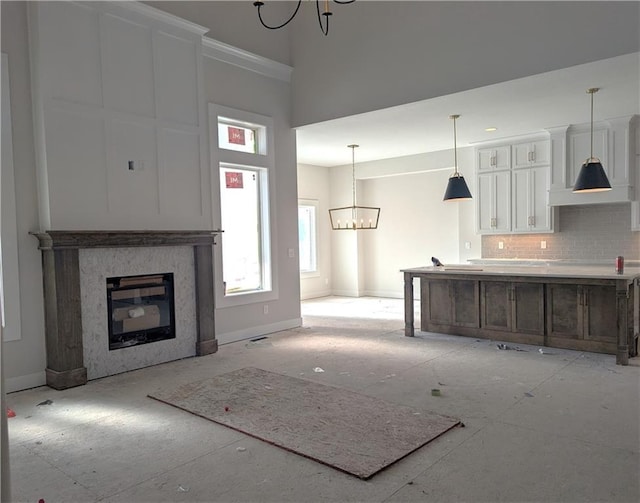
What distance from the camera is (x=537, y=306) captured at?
18.4 feet

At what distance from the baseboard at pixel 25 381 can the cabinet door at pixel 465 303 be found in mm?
4622

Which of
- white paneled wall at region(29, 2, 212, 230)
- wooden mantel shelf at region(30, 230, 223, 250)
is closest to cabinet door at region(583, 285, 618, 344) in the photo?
wooden mantel shelf at region(30, 230, 223, 250)

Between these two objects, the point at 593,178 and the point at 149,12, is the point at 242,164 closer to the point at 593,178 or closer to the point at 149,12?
the point at 149,12

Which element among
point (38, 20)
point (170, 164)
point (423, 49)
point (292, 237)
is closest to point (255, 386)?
point (170, 164)

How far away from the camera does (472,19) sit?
538cm

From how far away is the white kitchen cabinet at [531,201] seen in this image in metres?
7.91

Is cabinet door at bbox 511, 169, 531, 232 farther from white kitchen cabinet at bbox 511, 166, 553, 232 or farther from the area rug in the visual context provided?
the area rug

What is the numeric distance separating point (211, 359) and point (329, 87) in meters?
3.87

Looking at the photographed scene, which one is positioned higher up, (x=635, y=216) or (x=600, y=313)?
(x=635, y=216)

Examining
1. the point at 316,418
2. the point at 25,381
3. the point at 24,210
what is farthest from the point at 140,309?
the point at 316,418

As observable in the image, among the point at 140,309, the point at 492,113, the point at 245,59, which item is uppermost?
the point at 245,59

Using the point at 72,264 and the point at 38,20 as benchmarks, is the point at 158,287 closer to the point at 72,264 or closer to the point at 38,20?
the point at 72,264

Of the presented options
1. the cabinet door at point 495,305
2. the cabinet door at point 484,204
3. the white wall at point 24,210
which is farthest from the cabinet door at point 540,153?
the white wall at point 24,210

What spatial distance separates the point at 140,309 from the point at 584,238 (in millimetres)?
6683
